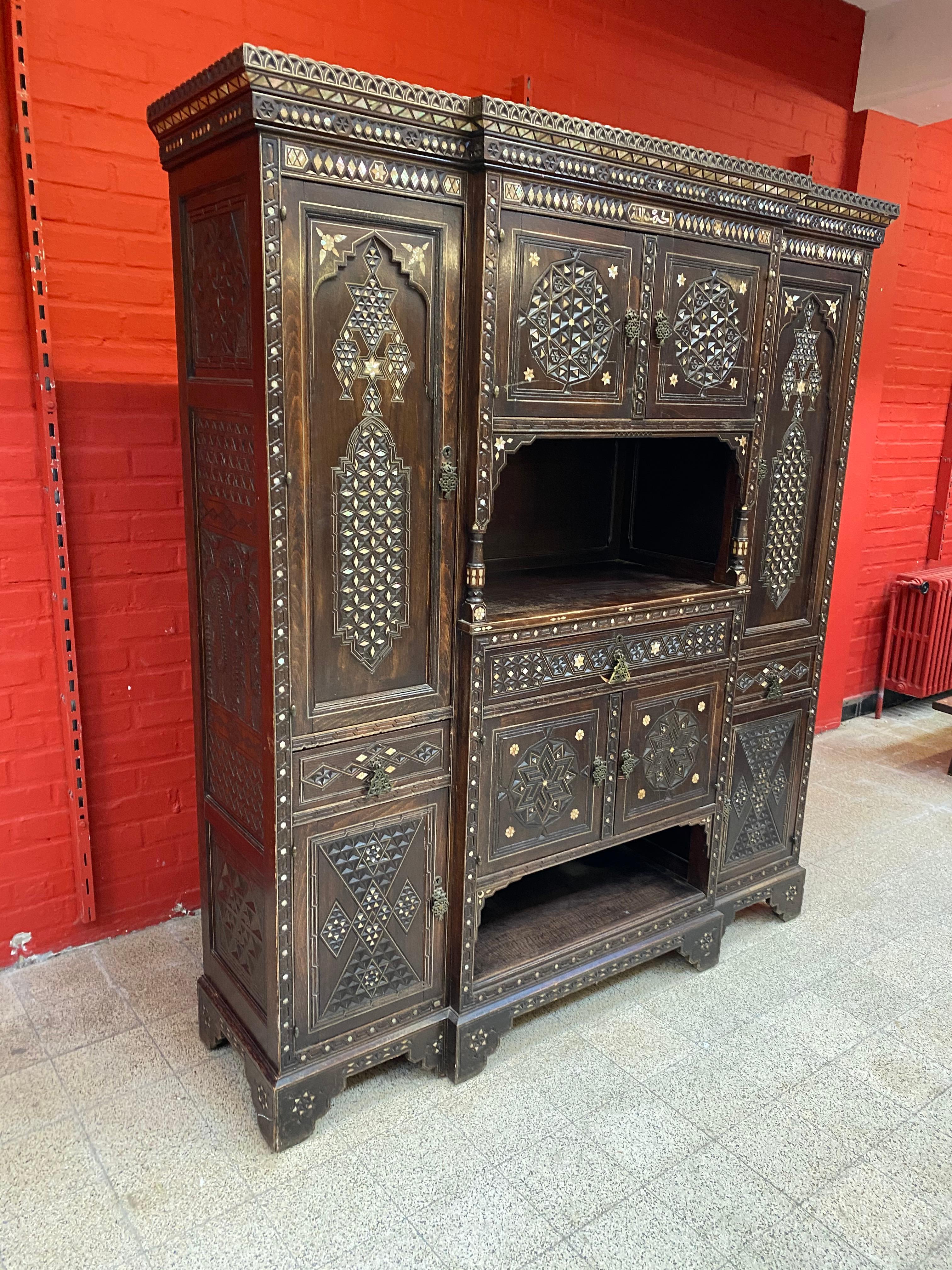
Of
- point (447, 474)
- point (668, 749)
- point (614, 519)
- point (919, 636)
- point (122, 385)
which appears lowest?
point (919, 636)

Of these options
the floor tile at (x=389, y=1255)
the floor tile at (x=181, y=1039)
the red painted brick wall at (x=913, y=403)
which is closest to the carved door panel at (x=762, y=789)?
the floor tile at (x=389, y=1255)

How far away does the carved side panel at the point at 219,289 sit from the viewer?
6.09 feet

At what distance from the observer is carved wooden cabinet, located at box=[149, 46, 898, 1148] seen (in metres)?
1.89

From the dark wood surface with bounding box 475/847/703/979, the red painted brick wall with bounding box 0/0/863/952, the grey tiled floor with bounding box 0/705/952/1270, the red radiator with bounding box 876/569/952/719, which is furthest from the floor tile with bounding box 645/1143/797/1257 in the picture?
the red radiator with bounding box 876/569/952/719

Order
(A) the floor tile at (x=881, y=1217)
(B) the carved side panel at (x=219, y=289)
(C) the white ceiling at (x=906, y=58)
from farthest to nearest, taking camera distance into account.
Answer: (C) the white ceiling at (x=906, y=58)
(A) the floor tile at (x=881, y=1217)
(B) the carved side panel at (x=219, y=289)

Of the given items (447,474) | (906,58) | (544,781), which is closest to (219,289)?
(447,474)

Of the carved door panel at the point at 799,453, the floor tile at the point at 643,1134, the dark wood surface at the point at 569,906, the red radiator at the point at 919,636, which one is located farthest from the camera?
the red radiator at the point at 919,636

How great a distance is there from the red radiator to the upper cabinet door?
390 cm

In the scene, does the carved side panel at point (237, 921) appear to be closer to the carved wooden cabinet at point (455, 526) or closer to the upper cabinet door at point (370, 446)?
the carved wooden cabinet at point (455, 526)

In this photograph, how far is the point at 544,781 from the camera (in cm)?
246

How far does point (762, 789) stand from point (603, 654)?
1008mm

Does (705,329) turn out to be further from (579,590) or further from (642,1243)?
(642,1243)

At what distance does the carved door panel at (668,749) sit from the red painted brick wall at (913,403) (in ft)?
8.73

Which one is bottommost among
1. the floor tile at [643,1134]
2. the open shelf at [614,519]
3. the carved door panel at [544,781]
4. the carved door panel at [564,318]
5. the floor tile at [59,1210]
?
the floor tile at [643,1134]
